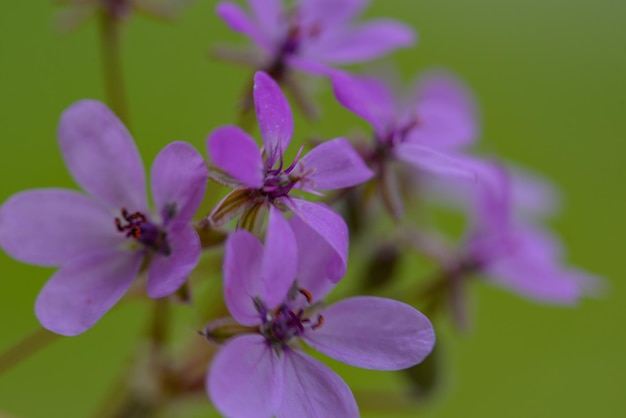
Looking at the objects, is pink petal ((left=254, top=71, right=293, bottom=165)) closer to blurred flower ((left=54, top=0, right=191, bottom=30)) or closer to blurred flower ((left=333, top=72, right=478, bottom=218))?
blurred flower ((left=333, top=72, right=478, bottom=218))

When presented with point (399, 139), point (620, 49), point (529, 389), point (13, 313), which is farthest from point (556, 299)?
point (620, 49)

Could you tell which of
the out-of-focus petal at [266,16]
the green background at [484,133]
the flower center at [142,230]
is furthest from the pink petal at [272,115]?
the green background at [484,133]

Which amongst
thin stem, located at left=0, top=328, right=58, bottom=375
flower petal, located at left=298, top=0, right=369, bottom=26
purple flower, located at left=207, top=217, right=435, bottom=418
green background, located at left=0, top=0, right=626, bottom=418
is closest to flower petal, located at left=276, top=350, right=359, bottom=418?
purple flower, located at left=207, top=217, right=435, bottom=418

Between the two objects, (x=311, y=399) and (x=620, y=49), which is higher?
(x=311, y=399)

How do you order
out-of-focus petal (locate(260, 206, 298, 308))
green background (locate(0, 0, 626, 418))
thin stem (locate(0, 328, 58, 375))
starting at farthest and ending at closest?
1. green background (locate(0, 0, 626, 418))
2. thin stem (locate(0, 328, 58, 375))
3. out-of-focus petal (locate(260, 206, 298, 308))

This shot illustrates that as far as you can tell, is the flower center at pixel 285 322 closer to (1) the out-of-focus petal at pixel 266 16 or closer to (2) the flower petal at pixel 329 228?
(2) the flower petal at pixel 329 228

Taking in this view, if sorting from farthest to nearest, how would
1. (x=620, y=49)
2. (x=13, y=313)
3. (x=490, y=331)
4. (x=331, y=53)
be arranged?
(x=620, y=49) < (x=490, y=331) < (x=13, y=313) < (x=331, y=53)

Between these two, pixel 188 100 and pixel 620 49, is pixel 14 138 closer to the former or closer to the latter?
pixel 188 100
